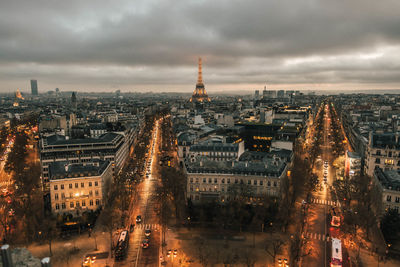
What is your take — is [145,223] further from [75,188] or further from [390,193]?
[390,193]

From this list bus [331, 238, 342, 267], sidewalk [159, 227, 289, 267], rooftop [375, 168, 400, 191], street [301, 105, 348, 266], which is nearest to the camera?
bus [331, 238, 342, 267]

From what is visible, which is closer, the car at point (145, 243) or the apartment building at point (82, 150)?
the car at point (145, 243)

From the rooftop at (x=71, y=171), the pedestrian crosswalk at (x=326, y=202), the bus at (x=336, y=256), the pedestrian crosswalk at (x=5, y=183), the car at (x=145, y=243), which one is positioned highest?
the rooftop at (x=71, y=171)

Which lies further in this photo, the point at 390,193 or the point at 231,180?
the point at 231,180

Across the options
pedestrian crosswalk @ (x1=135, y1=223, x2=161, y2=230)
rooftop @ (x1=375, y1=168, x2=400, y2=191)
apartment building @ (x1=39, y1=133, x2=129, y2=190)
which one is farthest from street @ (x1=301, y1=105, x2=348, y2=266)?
apartment building @ (x1=39, y1=133, x2=129, y2=190)

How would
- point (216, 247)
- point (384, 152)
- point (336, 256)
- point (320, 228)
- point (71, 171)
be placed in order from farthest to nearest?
point (384, 152) → point (71, 171) → point (320, 228) → point (216, 247) → point (336, 256)

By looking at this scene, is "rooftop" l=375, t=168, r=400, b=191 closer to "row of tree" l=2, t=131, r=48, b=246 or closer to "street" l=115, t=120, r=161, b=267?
"street" l=115, t=120, r=161, b=267

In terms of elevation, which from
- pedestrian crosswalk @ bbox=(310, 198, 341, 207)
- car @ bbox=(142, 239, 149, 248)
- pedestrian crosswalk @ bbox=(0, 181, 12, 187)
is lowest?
car @ bbox=(142, 239, 149, 248)

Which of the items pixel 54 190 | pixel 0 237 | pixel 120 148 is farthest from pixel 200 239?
pixel 120 148

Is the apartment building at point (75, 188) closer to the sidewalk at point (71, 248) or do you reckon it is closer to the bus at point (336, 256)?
the sidewalk at point (71, 248)

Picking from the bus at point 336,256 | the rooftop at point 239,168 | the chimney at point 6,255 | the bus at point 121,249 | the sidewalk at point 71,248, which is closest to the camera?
the chimney at point 6,255

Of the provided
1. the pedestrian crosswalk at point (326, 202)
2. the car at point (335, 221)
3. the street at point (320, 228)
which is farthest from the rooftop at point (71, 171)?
the pedestrian crosswalk at point (326, 202)

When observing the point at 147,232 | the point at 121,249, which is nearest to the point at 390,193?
the point at 147,232

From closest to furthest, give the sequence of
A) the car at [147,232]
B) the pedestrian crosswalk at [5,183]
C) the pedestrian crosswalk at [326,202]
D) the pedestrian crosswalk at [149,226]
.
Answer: the car at [147,232], the pedestrian crosswalk at [149,226], the pedestrian crosswalk at [326,202], the pedestrian crosswalk at [5,183]
